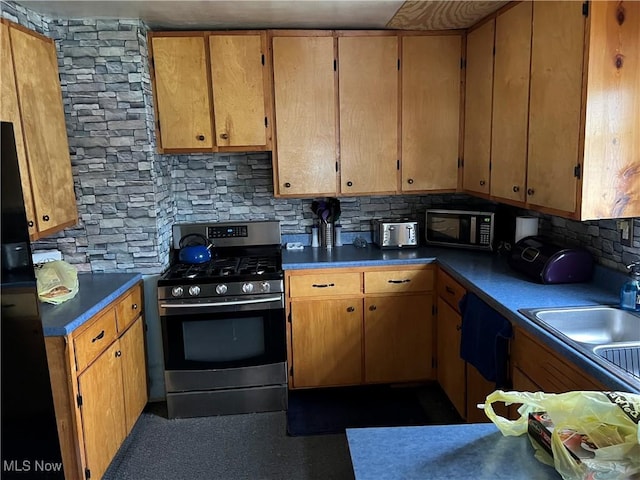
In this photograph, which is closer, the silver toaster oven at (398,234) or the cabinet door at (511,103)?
the cabinet door at (511,103)

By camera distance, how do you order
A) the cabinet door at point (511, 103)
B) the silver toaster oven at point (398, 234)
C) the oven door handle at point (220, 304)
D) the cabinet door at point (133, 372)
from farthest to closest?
the silver toaster oven at point (398, 234) → the oven door handle at point (220, 304) → the cabinet door at point (133, 372) → the cabinet door at point (511, 103)

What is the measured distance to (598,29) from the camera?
189cm

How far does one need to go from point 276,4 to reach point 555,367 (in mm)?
2115

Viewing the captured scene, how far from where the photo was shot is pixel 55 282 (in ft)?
7.60

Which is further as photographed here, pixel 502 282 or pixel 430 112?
pixel 430 112

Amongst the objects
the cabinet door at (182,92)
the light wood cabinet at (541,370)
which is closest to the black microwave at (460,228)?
the light wood cabinet at (541,370)

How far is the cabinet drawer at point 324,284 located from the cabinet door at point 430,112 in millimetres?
724

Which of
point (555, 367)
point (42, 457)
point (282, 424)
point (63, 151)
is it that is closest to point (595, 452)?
point (555, 367)

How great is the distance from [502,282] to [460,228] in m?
0.86

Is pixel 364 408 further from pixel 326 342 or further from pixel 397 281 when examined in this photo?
pixel 397 281

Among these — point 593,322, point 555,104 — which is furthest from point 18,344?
point 555,104

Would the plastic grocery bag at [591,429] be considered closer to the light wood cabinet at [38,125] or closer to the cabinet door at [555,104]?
the cabinet door at [555,104]

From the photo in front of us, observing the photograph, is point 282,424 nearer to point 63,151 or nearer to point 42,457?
point 42,457

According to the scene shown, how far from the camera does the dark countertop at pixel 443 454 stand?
42.3 inches
